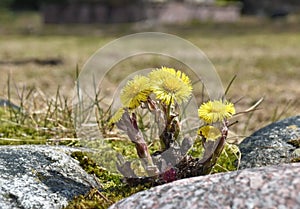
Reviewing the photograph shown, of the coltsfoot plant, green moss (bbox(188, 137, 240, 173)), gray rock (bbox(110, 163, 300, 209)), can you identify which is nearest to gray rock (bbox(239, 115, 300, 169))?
green moss (bbox(188, 137, 240, 173))

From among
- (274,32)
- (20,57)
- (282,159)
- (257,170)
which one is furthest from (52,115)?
(274,32)

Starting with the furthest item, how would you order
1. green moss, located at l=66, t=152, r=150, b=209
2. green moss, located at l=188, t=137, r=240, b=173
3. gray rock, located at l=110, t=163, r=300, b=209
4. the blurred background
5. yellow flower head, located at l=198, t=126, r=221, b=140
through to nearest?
the blurred background
green moss, located at l=188, t=137, r=240, b=173
yellow flower head, located at l=198, t=126, r=221, b=140
green moss, located at l=66, t=152, r=150, b=209
gray rock, located at l=110, t=163, r=300, b=209

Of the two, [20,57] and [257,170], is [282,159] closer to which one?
[257,170]

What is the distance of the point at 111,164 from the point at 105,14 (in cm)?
2084

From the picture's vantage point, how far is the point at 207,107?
196 cm

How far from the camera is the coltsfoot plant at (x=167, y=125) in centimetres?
196

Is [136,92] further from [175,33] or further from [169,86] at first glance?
[175,33]

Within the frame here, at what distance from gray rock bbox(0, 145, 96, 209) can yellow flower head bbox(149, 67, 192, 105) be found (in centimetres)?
38

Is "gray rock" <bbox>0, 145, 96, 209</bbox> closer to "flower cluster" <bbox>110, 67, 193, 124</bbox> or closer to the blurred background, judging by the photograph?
"flower cluster" <bbox>110, 67, 193, 124</bbox>

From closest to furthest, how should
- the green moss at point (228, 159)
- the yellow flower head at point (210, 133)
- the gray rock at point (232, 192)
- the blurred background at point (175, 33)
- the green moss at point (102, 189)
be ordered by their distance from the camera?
the gray rock at point (232, 192) < the green moss at point (102, 189) < the yellow flower head at point (210, 133) < the green moss at point (228, 159) < the blurred background at point (175, 33)

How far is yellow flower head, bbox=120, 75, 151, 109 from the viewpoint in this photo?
1980mm

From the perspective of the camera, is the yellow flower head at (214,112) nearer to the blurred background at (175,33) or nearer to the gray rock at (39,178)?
the gray rock at (39,178)

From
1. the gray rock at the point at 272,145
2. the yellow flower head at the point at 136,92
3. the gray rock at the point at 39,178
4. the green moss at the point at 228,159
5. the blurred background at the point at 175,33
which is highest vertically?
the yellow flower head at the point at 136,92

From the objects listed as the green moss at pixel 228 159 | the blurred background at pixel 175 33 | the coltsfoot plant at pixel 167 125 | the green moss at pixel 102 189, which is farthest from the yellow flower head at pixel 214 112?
the blurred background at pixel 175 33
